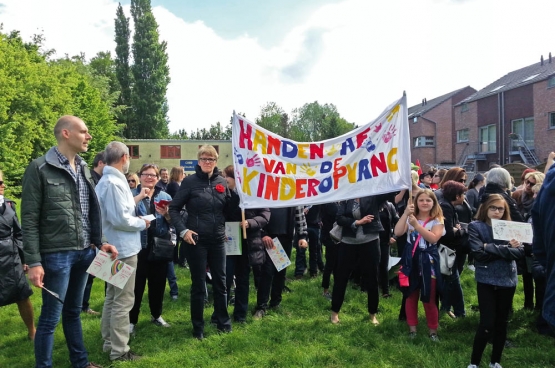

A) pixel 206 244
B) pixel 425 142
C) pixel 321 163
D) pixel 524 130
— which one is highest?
pixel 425 142

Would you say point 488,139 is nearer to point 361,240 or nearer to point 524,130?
point 524,130

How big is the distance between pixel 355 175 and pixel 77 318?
344 cm

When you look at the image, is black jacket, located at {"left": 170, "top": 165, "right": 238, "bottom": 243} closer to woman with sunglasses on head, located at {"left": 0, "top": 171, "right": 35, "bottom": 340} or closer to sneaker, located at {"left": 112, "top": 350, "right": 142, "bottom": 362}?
sneaker, located at {"left": 112, "top": 350, "right": 142, "bottom": 362}

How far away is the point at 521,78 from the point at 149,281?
3875 cm

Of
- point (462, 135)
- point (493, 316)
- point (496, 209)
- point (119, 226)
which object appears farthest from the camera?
point (462, 135)

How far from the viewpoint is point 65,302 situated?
392 centimetres

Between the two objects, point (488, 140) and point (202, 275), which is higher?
point (488, 140)

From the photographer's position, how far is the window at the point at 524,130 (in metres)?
32.4

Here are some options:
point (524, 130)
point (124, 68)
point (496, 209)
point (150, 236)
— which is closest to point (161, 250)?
point (150, 236)

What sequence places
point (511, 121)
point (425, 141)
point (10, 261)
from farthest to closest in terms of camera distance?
1. point (425, 141)
2. point (511, 121)
3. point (10, 261)

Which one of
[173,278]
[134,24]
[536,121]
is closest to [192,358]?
[173,278]

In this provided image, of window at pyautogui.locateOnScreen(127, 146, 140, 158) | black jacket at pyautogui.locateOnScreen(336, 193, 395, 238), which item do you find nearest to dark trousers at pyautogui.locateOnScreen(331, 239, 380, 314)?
black jacket at pyautogui.locateOnScreen(336, 193, 395, 238)

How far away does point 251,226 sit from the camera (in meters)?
5.48

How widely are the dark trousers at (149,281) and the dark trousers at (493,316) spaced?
3608 millimetres
